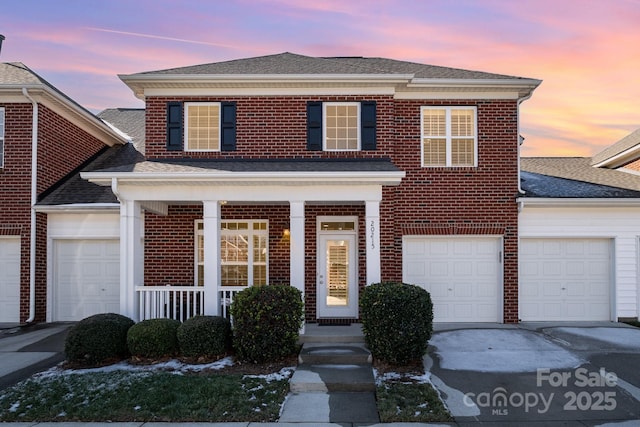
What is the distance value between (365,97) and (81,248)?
330 inches

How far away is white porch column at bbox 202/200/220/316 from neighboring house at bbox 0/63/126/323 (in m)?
4.97

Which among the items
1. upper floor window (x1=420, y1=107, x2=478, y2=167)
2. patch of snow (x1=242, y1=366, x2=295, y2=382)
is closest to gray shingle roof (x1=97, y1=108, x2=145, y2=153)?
upper floor window (x1=420, y1=107, x2=478, y2=167)

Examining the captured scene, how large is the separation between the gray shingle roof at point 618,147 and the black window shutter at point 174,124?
43.8 feet

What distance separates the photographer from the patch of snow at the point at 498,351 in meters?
7.94

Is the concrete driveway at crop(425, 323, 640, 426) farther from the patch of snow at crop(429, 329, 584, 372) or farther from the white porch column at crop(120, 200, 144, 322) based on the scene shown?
the white porch column at crop(120, 200, 144, 322)

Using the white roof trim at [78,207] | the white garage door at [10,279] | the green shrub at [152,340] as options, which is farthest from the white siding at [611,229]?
the white garage door at [10,279]

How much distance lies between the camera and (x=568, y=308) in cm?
1170

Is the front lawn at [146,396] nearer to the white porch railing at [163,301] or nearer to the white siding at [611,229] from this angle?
the white porch railing at [163,301]

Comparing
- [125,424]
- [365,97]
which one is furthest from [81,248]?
[365,97]

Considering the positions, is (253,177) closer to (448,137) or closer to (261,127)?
(261,127)

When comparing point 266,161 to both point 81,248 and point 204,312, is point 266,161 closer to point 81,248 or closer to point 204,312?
point 204,312

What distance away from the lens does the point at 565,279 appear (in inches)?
463

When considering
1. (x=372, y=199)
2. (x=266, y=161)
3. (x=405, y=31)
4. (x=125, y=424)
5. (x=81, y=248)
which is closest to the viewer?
(x=125, y=424)

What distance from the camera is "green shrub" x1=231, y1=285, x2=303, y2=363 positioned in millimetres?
8133
